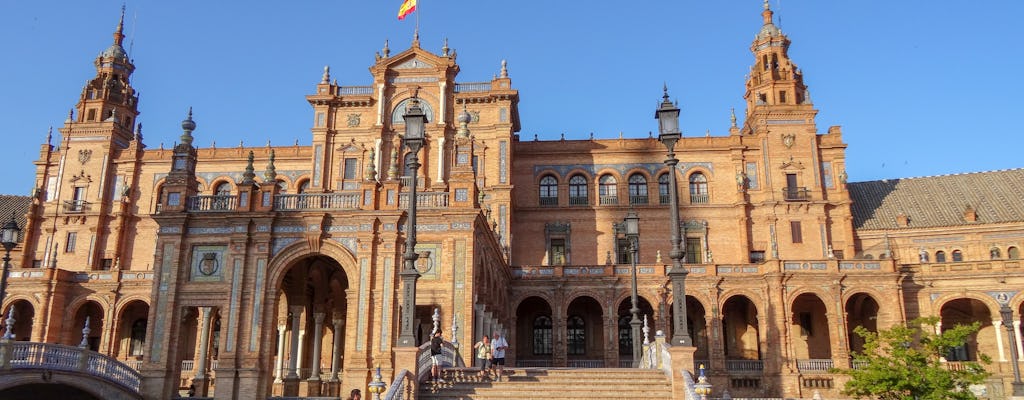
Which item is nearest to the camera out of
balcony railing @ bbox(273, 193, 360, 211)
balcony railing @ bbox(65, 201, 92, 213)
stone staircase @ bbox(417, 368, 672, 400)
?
stone staircase @ bbox(417, 368, 672, 400)

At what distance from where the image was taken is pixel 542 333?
4522 centimetres

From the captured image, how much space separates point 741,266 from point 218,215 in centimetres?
2686

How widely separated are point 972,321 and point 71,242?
169ft

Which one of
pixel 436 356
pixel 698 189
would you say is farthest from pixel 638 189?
pixel 436 356

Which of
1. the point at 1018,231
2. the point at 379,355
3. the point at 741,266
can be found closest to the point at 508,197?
the point at 741,266

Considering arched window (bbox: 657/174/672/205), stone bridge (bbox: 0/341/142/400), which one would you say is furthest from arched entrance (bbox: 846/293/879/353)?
stone bridge (bbox: 0/341/142/400)

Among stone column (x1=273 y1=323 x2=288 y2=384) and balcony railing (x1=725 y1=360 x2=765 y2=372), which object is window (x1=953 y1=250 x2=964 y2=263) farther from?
stone column (x1=273 y1=323 x2=288 y2=384)

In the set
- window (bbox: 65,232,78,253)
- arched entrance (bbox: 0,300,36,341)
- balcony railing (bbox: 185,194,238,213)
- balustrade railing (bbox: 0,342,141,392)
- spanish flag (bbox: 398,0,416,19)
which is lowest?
balustrade railing (bbox: 0,342,141,392)

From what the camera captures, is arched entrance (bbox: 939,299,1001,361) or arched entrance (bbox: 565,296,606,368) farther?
arched entrance (bbox: 565,296,606,368)

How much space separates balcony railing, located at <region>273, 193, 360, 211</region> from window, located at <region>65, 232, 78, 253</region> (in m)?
29.1

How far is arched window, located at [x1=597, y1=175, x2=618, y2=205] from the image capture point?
48.3 m

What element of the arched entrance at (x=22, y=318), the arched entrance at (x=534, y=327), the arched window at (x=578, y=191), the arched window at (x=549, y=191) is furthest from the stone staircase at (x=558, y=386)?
the arched entrance at (x=22, y=318)

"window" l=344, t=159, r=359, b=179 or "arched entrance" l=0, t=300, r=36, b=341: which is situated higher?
"window" l=344, t=159, r=359, b=179

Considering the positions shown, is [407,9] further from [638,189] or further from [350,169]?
[638,189]
